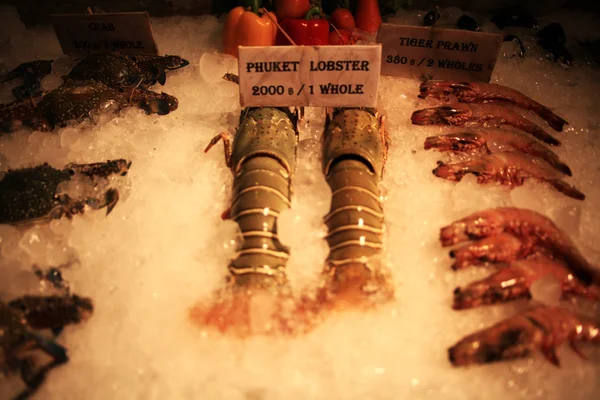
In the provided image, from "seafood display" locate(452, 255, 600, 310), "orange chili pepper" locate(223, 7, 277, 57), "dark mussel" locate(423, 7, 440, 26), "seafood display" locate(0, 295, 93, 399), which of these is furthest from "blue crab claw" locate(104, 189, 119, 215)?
"dark mussel" locate(423, 7, 440, 26)

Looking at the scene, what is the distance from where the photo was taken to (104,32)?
11.2ft

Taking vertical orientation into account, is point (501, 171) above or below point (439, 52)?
below

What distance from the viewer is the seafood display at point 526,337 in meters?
2.12

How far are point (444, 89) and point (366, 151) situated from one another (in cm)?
101

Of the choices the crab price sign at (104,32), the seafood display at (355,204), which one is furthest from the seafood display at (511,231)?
the crab price sign at (104,32)

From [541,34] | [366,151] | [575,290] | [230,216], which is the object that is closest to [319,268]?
[230,216]

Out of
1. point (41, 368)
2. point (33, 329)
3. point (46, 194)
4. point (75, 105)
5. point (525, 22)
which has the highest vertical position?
point (525, 22)

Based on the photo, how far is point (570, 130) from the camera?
3.20 metres

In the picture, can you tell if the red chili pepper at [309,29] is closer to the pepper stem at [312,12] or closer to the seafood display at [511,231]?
the pepper stem at [312,12]

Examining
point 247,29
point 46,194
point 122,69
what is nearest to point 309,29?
point 247,29

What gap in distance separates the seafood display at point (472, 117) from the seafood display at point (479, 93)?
0.10 metres

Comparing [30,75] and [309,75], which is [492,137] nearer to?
[309,75]

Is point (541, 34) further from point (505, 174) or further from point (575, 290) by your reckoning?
point (575, 290)

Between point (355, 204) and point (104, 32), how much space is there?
246cm
